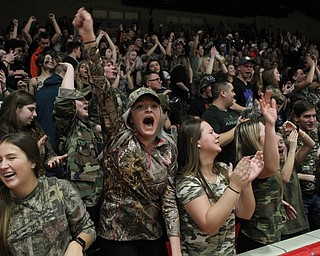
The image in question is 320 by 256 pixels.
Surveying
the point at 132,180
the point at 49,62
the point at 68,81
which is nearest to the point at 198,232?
the point at 132,180

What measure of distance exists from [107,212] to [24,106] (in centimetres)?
106

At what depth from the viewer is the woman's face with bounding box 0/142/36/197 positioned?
1.86m

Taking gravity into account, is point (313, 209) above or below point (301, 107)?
below

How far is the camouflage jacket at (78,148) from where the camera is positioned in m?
2.72

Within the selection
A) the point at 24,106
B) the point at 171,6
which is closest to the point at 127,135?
the point at 24,106

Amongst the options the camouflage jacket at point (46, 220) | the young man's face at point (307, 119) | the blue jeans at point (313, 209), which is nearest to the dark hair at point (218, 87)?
the young man's face at point (307, 119)

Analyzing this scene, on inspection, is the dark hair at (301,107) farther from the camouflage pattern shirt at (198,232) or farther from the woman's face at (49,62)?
the woman's face at (49,62)

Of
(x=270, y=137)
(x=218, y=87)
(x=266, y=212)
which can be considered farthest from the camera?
(x=218, y=87)

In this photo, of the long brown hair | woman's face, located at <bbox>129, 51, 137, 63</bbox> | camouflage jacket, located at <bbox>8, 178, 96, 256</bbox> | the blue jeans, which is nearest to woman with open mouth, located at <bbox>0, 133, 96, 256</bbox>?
camouflage jacket, located at <bbox>8, 178, 96, 256</bbox>

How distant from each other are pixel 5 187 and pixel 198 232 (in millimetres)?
1069

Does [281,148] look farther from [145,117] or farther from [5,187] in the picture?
[5,187]

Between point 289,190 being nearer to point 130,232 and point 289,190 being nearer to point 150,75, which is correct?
point 130,232

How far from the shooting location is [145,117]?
2.34m

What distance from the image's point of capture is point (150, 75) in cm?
470
